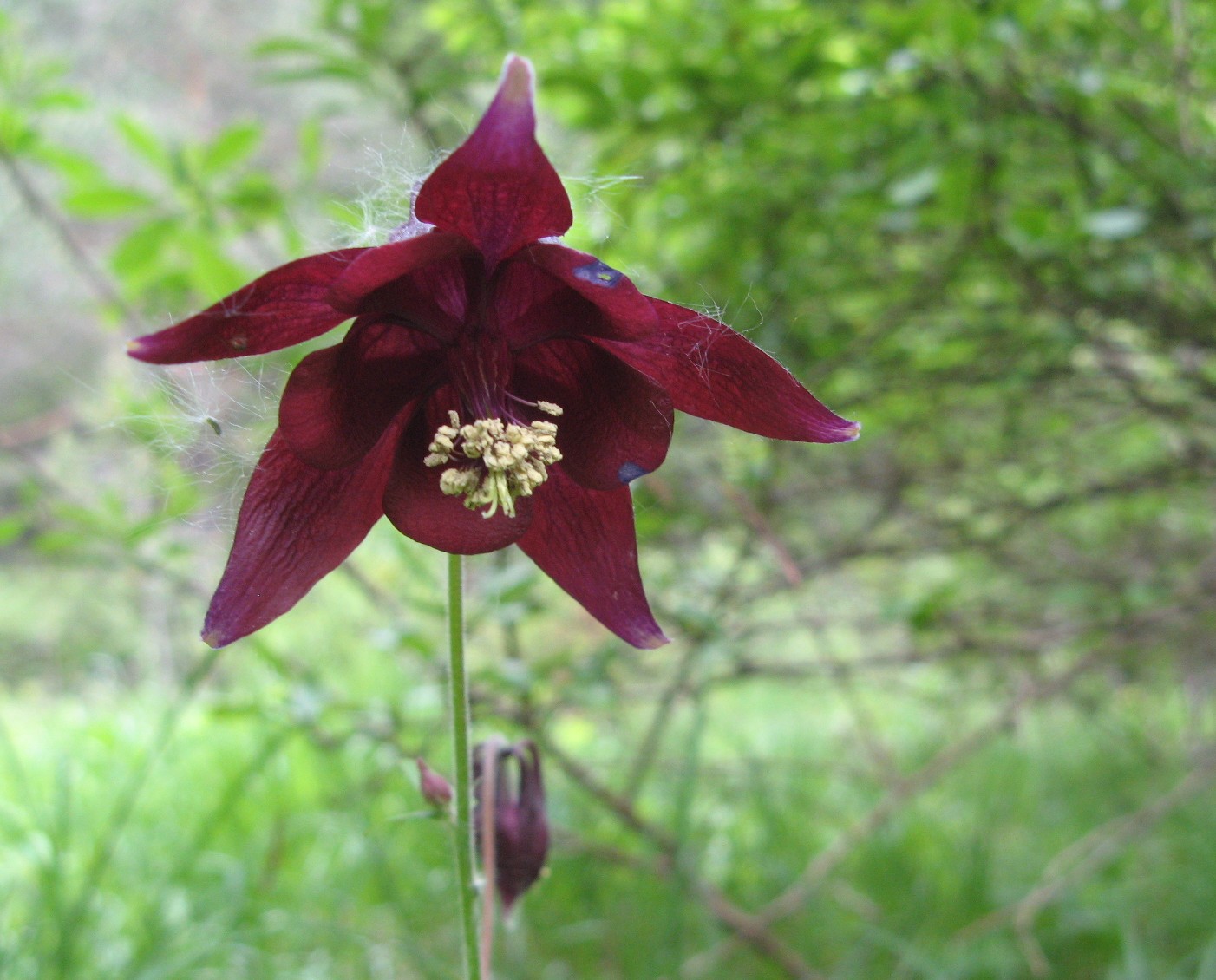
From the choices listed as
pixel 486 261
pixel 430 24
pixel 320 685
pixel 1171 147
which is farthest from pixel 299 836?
pixel 1171 147

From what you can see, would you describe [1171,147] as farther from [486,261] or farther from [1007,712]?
[486,261]

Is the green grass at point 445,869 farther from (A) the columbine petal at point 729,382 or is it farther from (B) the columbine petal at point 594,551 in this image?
(A) the columbine petal at point 729,382

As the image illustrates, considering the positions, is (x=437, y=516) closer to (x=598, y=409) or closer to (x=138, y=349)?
(x=598, y=409)

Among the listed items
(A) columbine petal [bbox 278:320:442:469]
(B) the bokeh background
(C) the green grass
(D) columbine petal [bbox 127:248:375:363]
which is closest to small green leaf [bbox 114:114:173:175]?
(B) the bokeh background

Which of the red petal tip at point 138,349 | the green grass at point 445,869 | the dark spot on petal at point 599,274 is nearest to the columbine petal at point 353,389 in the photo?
the red petal tip at point 138,349

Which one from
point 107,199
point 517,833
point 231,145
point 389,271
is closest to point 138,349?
point 389,271

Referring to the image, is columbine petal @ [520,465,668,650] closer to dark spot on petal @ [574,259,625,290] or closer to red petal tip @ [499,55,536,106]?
dark spot on petal @ [574,259,625,290]

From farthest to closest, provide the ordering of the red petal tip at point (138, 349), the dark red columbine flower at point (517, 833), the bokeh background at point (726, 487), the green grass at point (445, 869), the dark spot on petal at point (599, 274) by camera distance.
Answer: the green grass at point (445, 869) < the bokeh background at point (726, 487) < the dark red columbine flower at point (517, 833) < the dark spot on petal at point (599, 274) < the red petal tip at point (138, 349)

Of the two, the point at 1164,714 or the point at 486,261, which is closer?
the point at 486,261
